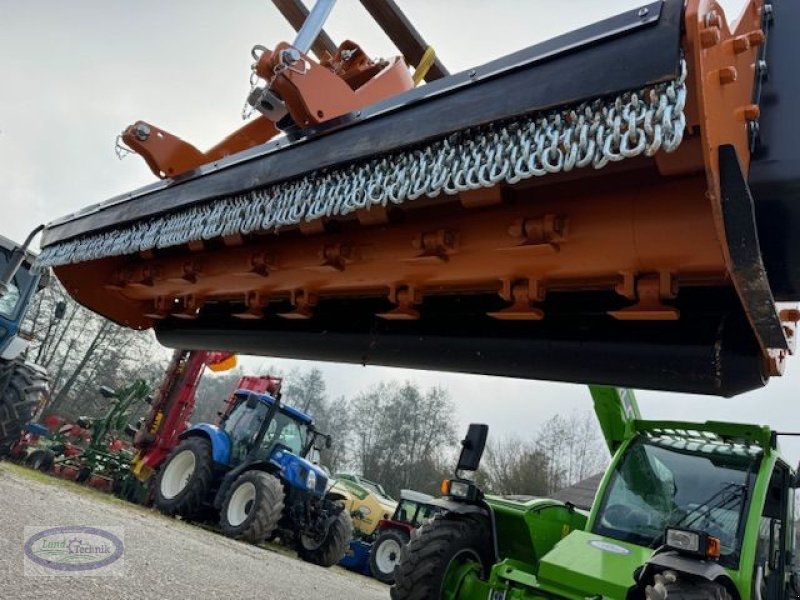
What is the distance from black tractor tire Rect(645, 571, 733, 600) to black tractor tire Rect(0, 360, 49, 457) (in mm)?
6913

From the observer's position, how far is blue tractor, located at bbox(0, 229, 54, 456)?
670 cm

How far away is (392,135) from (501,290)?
1.69 ft

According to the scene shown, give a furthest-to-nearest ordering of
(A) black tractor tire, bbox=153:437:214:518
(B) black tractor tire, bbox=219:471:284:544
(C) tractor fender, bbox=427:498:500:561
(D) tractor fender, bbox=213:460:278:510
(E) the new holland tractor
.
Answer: (A) black tractor tire, bbox=153:437:214:518 < (D) tractor fender, bbox=213:460:278:510 < (B) black tractor tire, bbox=219:471:284:544 < (C) tractor fender, bbox=427:498:500:561 < (E) the new holland tractor

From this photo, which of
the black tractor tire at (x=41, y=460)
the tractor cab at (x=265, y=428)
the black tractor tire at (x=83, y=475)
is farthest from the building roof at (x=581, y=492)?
the black tractor tire at (x=41, y=460)

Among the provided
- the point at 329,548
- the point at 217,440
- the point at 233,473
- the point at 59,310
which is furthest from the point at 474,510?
the point at 217,440

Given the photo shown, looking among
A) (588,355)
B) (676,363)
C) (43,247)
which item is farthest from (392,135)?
(43,247)

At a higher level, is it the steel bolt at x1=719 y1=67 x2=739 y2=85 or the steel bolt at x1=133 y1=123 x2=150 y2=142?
the steel bolt at x1=133 y1=123 x2=150 y2=142

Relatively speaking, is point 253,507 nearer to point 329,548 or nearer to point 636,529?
point 329,548

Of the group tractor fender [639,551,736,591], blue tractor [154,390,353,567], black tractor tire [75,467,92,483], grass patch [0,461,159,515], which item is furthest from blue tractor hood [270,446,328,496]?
tractor fender [639,551,736,591]

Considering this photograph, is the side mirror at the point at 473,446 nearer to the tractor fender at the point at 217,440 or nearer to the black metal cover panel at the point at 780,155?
the black metal cover panel at the point at 780,155

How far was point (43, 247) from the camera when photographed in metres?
2.76

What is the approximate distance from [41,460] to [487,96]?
1343 cm

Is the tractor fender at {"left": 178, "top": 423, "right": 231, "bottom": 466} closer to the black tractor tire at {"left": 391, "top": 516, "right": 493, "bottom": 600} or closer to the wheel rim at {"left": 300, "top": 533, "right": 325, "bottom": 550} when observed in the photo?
the wheel rim at {"left": 300, "top": 533, "right": 325, "bottom": 550}

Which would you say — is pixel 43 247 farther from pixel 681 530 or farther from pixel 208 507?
pixel 208 507
